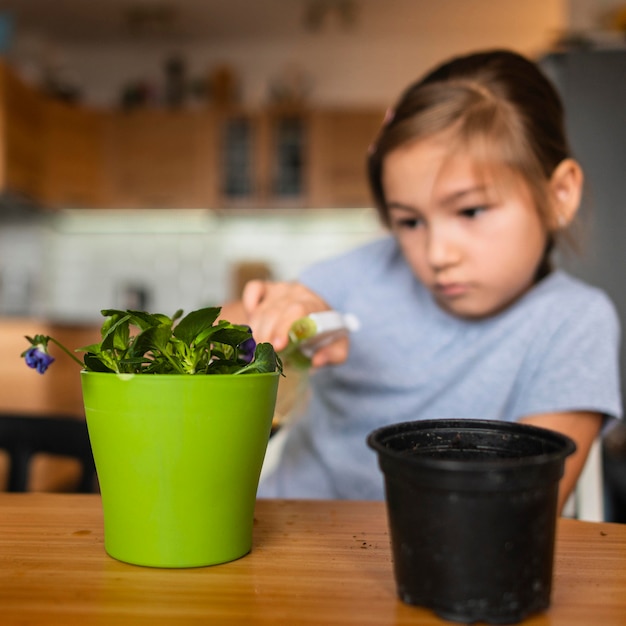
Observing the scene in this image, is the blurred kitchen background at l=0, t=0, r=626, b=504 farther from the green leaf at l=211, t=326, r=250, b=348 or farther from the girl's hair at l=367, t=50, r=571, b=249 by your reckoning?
the green leaf at l=211, t=326, r=250, b=348

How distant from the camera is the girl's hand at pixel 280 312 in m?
0.67

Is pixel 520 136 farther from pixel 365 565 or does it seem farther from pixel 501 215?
pixel 365 565

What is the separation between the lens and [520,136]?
2.92 ft

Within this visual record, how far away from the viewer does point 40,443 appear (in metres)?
0.97

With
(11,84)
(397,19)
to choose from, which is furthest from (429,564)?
(397,19)

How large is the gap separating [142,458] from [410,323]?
72 centimetres

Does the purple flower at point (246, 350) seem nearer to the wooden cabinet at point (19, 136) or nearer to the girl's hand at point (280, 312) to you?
the girl's hand at point (280, 312)

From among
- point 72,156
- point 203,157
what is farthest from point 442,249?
point 72,156

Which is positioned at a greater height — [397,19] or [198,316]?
[397,19]

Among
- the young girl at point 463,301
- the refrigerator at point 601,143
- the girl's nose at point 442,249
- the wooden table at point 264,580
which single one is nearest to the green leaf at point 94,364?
the wooden table at point 264,580

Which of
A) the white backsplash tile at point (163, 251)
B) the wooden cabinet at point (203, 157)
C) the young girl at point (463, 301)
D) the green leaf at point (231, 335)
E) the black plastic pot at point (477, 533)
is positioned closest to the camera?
the black plastic pot at point (477, 533)

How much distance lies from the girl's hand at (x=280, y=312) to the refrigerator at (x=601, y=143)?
1401 mm

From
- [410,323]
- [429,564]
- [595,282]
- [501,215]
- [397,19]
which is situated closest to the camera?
[429,564]

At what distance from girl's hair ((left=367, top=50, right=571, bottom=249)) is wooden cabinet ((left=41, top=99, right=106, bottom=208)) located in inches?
152
